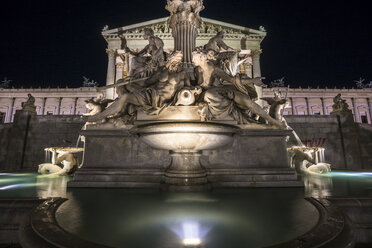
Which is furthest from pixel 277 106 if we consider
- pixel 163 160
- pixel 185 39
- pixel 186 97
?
pixel 163 160

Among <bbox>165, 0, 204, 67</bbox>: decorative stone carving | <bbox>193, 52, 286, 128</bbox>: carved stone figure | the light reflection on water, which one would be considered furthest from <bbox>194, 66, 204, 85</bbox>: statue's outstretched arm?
the light reflection on water

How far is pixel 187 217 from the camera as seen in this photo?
8.44 ft

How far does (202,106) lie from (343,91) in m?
58.8

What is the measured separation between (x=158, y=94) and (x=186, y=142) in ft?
5.46

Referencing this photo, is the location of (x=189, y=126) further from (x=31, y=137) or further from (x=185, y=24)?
(x=31, y=137)

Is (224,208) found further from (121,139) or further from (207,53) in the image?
(207,53)

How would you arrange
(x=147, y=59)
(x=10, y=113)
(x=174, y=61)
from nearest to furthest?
(x=174, y=61) → (x=147, y=59) → (x=10, y=113)

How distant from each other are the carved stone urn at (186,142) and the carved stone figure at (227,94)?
1.02 m

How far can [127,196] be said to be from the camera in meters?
3.73

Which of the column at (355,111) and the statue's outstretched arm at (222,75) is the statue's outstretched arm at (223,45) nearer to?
the statue's outstretched arm at (222,75)

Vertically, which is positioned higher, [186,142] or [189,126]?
[189,126]

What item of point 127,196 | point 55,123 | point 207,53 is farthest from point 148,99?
point 55,123

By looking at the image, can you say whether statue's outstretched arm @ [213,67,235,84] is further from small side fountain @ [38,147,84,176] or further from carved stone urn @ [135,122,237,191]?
small side fountain @ [38,147,84,176]

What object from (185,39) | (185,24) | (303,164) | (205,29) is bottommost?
(303,164)
